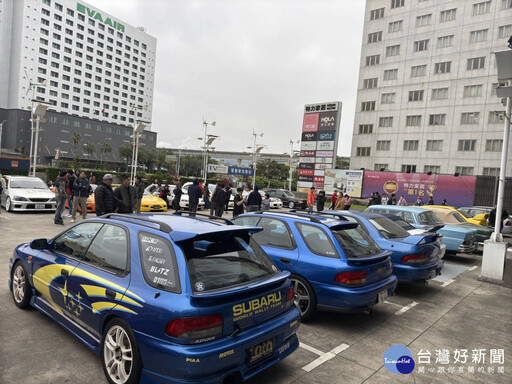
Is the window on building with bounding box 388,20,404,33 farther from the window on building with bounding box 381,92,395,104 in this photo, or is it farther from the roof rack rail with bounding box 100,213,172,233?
the roof rack rail with bounding box 100,213,172,233

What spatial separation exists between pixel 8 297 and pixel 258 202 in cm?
895

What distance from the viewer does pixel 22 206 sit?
13.7 metres

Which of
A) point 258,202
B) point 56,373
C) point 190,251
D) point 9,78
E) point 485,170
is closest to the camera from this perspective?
point 190,251

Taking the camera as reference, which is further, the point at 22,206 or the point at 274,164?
the point at 274,164

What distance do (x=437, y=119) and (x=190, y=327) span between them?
49.5 metres

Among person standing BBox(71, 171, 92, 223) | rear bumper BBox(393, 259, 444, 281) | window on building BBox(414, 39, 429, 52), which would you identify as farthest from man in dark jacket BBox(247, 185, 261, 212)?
window on building BBox(414, 39, 429, 52)

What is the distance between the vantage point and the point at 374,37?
2003 inches

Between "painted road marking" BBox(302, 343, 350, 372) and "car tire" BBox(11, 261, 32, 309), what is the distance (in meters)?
3.52

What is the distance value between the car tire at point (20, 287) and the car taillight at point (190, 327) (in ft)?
9.42

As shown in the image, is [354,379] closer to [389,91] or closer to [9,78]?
[389,91]

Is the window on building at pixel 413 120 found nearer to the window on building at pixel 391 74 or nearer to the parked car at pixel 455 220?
the window on building at pixel 391 74

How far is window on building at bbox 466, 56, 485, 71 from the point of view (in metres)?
42.4

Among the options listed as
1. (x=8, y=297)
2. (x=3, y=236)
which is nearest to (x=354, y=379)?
(x=8, y=297)

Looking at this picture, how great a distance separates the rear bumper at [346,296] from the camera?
459cm
